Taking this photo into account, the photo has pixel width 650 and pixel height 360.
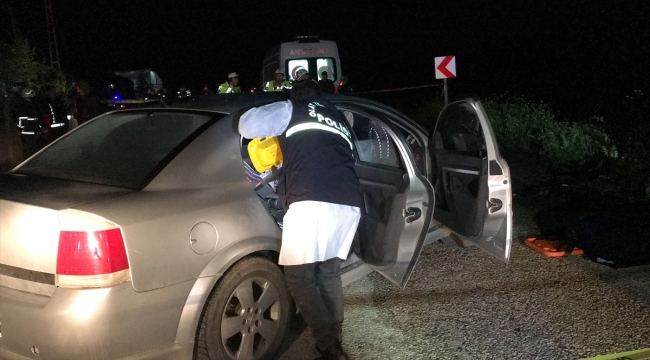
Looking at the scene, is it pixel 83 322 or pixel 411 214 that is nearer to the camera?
pixel 83 322

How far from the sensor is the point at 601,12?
51.7 feet

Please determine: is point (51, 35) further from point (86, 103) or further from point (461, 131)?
point (461, 131)

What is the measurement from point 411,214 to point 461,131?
1.14 metres

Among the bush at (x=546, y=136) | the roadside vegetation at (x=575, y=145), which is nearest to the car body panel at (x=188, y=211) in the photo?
the roadside vegetation at (x=575, y=145)

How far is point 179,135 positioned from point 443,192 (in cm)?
228

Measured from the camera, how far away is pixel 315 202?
3.40 metres

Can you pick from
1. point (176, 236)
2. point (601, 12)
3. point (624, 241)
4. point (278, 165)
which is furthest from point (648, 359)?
point (601, 12)

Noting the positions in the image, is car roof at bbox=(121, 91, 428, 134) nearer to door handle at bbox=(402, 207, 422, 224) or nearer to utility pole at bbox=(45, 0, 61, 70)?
door handle at bbox=(402, 207, 422, 224)

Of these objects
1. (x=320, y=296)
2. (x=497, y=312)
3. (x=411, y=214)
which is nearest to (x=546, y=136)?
(x=497, y=312)

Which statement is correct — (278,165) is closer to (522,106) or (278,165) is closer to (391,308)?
(391,308)

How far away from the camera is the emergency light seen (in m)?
3.54

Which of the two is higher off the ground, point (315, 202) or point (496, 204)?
point (315, 202)

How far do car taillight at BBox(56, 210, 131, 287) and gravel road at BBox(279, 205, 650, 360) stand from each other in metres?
1.45

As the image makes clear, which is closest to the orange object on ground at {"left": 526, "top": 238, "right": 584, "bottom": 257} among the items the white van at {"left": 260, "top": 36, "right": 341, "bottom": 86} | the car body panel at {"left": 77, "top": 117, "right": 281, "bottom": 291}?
the car body panel at {"left": 77, "top": 117, "right": 281, "bottom": 291}
